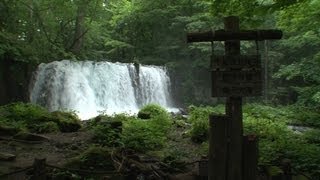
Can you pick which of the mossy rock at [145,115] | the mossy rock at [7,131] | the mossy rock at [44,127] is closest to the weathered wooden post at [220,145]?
the mossy rock at [7,131]

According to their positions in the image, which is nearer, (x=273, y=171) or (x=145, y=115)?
(x=273, y=171)

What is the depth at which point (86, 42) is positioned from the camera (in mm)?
27859

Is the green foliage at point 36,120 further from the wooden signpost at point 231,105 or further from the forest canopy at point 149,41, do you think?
the wooden signpost at point 231,105

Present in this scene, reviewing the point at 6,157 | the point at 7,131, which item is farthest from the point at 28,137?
the point at 6,157

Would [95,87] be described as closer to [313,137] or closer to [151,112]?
[151,112]

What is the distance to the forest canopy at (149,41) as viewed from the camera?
66.6ft

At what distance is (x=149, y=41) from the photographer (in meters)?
30.0

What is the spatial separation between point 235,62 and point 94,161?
11.4 ft

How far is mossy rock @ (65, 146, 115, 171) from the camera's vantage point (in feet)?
24.2

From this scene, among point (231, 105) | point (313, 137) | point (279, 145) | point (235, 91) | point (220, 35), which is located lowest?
point (313, 137)

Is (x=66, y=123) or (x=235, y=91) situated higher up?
(x=235, y=91)

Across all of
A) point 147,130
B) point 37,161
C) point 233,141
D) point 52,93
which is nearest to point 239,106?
point 233,141

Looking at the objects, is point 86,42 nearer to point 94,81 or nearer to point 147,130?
point 94,81

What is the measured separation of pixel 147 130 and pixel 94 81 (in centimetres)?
1257
